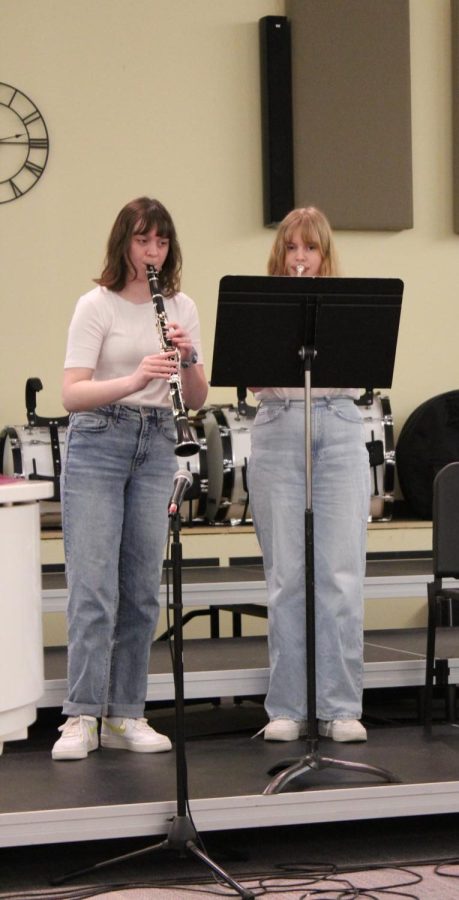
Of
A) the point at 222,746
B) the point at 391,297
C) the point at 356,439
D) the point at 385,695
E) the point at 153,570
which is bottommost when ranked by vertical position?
the point at 385,695

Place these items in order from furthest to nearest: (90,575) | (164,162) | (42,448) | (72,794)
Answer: (164,162) → (42,448) → (90,575) → (72,794)

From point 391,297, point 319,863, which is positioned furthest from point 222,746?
point 391,297

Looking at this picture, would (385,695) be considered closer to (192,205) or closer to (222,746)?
(222,746)

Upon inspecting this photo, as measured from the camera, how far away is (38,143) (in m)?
6.72

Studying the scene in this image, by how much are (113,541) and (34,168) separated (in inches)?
158

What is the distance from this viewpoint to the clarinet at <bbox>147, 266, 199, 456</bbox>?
276cm

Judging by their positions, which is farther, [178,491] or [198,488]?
[198,488]

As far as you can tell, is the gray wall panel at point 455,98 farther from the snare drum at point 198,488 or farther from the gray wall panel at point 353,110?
the snare drum at point 198,488

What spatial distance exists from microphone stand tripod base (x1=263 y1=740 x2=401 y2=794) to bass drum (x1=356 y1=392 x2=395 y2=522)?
3.43m

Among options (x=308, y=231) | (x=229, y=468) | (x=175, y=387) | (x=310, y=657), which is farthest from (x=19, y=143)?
(x=310, y=657)

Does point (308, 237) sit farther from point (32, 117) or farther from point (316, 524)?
point (32, 117)

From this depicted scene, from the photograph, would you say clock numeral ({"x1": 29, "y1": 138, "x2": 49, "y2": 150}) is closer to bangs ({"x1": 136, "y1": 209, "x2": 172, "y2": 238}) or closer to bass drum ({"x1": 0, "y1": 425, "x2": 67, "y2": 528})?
bass drum ({"x1": 0, "y1": 425, "x2": 67, "y2": 528})

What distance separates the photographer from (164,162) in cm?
695

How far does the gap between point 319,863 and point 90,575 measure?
92 cm
